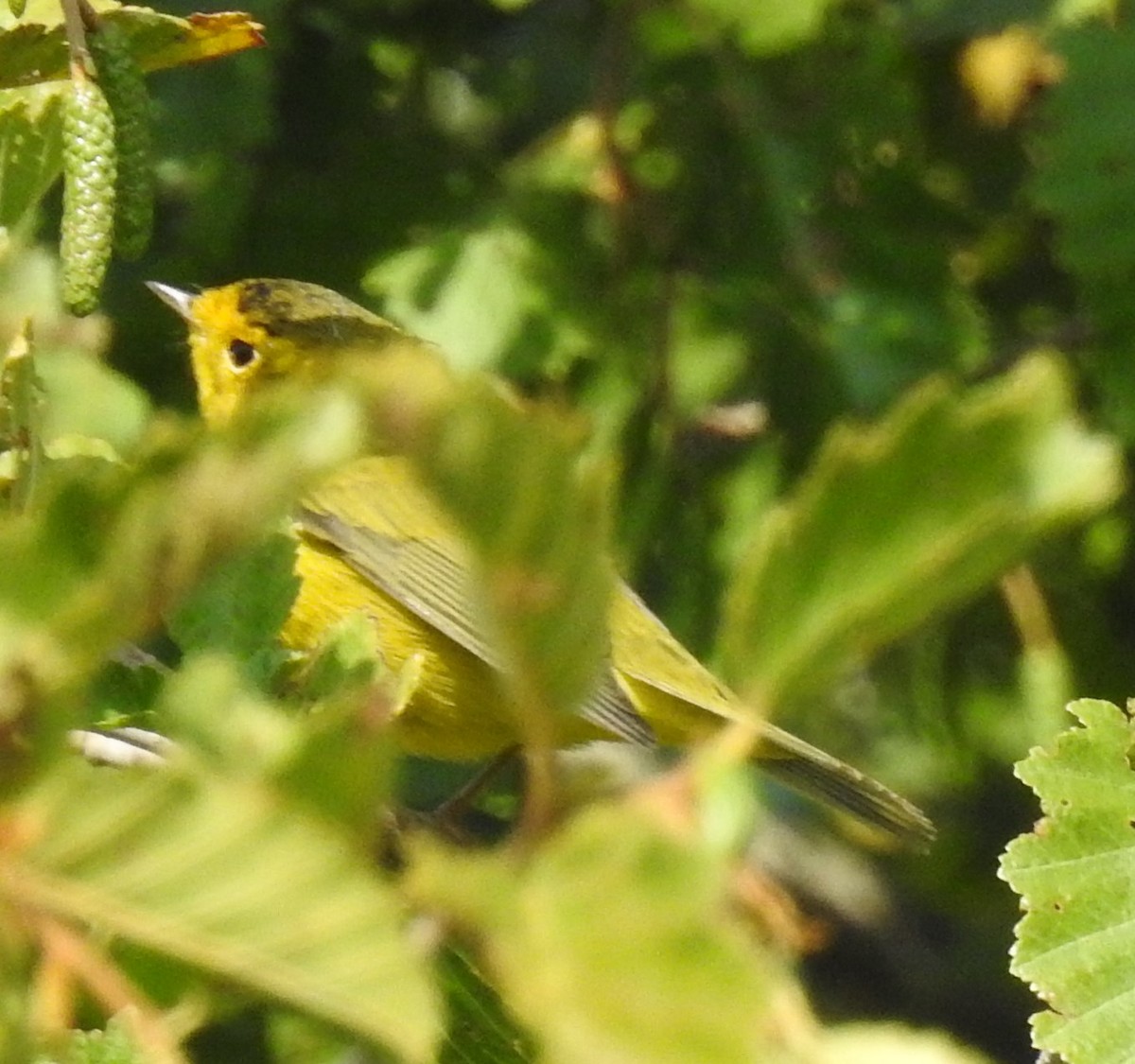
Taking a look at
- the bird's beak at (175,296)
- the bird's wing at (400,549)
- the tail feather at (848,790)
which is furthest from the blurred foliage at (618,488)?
the tail feather at (848,790)

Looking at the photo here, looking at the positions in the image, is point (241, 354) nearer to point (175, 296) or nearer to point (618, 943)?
point (175, 296)

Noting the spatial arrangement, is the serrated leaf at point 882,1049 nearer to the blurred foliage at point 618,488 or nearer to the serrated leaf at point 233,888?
the blurred foliage at point 618,488

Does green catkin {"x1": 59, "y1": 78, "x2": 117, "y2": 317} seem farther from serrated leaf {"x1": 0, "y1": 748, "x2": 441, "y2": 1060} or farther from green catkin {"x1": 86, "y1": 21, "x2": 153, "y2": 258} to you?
serrated leaf {"x1": 0, "y1": 748, "x2": 441, "y2": 1060}

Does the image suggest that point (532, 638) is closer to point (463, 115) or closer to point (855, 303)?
point (855, 303)

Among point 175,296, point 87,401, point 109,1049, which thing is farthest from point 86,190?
point 175,296

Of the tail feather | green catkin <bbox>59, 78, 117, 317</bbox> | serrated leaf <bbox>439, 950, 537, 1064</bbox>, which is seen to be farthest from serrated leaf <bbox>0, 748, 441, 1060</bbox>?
the tail feather

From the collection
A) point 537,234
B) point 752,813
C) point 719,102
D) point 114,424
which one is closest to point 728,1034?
point 752,813
